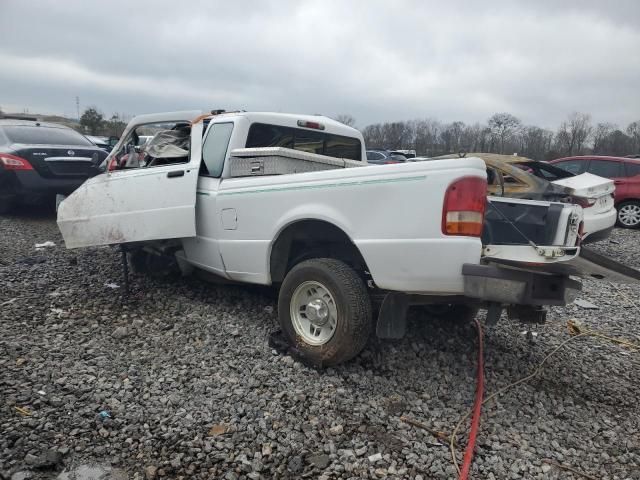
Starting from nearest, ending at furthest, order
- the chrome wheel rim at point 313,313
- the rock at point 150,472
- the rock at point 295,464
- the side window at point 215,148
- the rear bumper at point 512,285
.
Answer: the rock at point 150,472 < the rock at point 295,464 < the rear bumper at point 512,285 < the chrome wheel rim at point 313,313 < the side window at point 215,148

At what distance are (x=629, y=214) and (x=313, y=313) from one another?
10.6m

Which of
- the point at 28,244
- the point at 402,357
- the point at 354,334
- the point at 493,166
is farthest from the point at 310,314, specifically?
the point at 28,244

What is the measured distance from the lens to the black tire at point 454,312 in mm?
4312

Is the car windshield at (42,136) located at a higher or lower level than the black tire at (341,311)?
higher

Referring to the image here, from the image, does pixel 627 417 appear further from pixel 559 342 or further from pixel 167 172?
pixel 167 172

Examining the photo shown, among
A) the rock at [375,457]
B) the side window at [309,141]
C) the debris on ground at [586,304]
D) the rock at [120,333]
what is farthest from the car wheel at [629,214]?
the rock at [120,333]

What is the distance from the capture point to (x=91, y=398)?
10.3 ft

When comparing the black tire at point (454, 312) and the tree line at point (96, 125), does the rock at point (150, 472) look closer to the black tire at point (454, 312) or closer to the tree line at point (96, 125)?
the black tire at point (454, 312)

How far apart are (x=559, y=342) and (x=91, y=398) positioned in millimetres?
3913

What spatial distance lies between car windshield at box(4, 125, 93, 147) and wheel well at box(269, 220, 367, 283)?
20.1 feet

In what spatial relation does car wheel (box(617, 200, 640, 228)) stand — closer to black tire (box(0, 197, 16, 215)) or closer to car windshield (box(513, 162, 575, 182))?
car windshield (box(513, 162, 575, 182))

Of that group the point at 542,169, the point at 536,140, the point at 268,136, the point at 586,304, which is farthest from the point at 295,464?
the point at 536,140

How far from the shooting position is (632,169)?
11211mm

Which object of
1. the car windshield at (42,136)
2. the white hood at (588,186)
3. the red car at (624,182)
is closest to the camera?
the white hood at (588,186)
